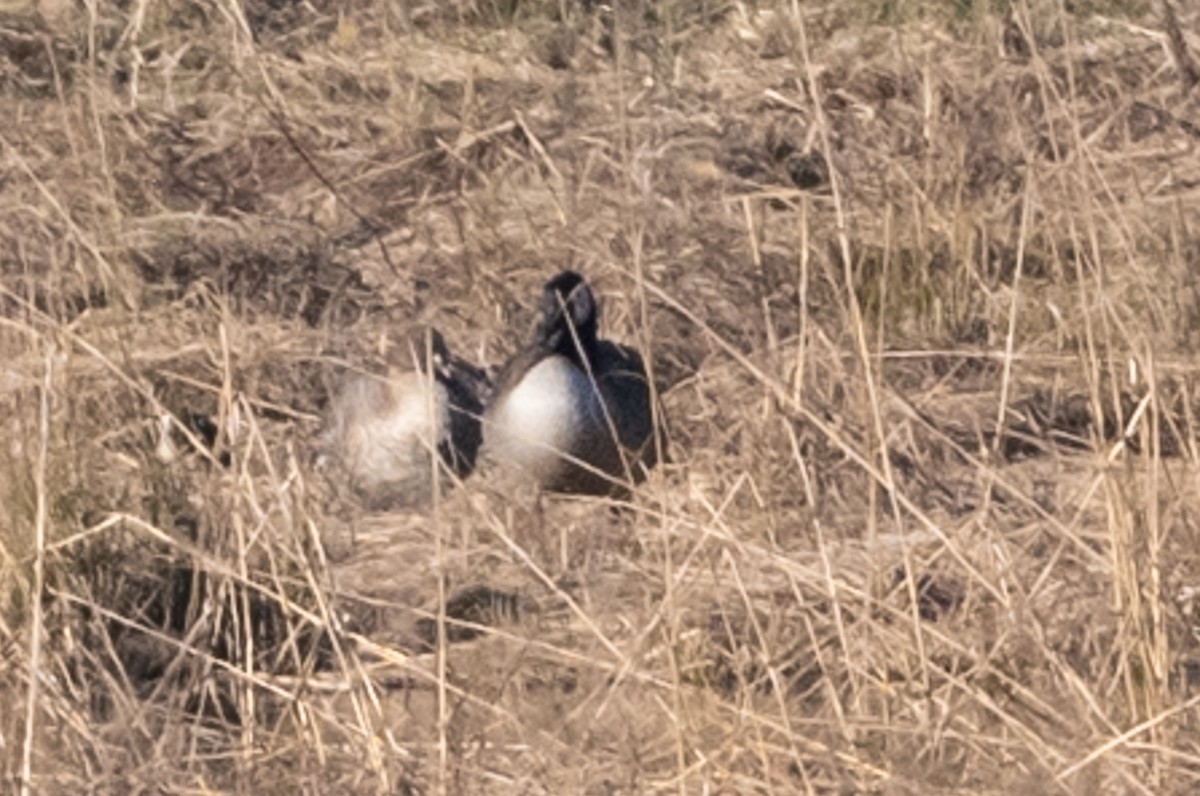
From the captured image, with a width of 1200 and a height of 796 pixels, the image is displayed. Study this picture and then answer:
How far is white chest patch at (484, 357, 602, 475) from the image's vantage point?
561cm

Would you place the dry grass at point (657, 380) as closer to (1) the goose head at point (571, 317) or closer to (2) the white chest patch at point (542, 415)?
(2) the white chest patch at point (542, 415)

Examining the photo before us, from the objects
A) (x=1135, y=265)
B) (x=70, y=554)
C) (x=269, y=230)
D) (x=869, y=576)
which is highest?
(x=1135, y=265)

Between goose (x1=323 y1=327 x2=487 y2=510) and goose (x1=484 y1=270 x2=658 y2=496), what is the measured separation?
0.29 feet

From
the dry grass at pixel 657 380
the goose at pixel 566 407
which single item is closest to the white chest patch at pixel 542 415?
the goose at pixel 566 407

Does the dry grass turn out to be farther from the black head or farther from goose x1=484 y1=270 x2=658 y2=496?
the black head

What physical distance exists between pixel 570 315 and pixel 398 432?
0.42 m

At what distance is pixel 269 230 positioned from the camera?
22.3 feet

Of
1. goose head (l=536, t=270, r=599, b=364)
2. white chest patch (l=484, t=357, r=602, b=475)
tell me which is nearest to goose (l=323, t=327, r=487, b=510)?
white chest patch (l=484, t=357, r=602, b=475)

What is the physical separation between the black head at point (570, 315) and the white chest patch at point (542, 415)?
4 centimetres

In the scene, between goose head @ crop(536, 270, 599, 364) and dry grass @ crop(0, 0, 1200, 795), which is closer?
dry grass @ crop(0, 0, 1200, 795)

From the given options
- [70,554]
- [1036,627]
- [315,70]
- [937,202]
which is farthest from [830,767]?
[315,70]

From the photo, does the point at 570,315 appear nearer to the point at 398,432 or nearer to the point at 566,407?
the point at 566,407

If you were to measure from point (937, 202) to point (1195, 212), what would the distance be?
25.8 inches

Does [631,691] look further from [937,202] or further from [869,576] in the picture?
[937,202]
